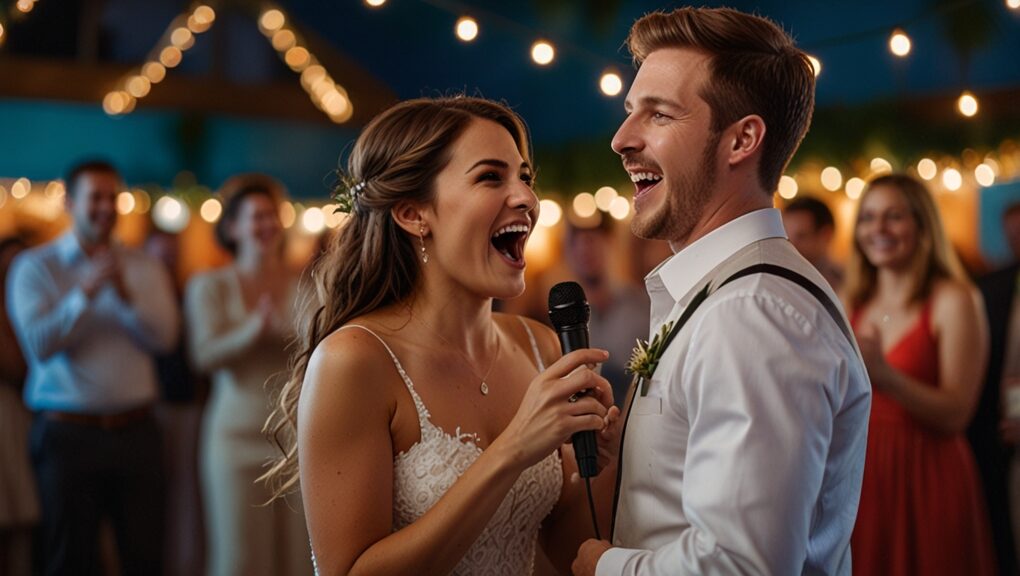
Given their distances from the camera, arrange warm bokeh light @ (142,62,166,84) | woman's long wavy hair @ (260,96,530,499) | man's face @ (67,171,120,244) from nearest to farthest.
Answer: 1. woman's long wavy hair @ (260,96,530,499)
2. man's face @ (67,171,120,244)
3. warm bokeh light @ (142,62,166,84)

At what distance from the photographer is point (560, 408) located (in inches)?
70.7

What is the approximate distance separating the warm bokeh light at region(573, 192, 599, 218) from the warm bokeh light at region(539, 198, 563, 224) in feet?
0.50

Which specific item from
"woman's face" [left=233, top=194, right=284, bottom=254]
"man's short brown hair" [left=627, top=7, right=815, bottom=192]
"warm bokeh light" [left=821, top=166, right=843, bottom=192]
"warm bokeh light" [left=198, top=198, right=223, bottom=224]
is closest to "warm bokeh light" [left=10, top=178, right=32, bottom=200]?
"warm bokeh light" [left=198, top=198, right=223, bottom=224]

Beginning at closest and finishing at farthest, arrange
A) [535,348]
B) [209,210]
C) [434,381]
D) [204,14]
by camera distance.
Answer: [434,381]
[535,348]
[209,210]
[204,14]

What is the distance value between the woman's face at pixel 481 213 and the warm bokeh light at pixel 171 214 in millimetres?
6179

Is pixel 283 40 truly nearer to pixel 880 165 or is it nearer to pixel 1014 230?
pixel 880 165

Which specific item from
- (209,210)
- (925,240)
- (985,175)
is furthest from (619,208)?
(925,240)

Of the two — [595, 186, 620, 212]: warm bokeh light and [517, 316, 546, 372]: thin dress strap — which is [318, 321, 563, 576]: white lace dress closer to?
[517, 316, 546, 372]: thin dress strap

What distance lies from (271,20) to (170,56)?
0.94 m

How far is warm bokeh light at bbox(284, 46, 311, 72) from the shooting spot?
977 cm

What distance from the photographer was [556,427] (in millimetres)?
1787

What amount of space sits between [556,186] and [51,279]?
16.6ft

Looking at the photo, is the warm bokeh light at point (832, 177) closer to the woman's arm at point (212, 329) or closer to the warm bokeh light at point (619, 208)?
the warm bokeh light at point (619, 208)

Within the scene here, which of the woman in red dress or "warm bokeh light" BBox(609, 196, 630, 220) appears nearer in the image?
the woman in red dress
